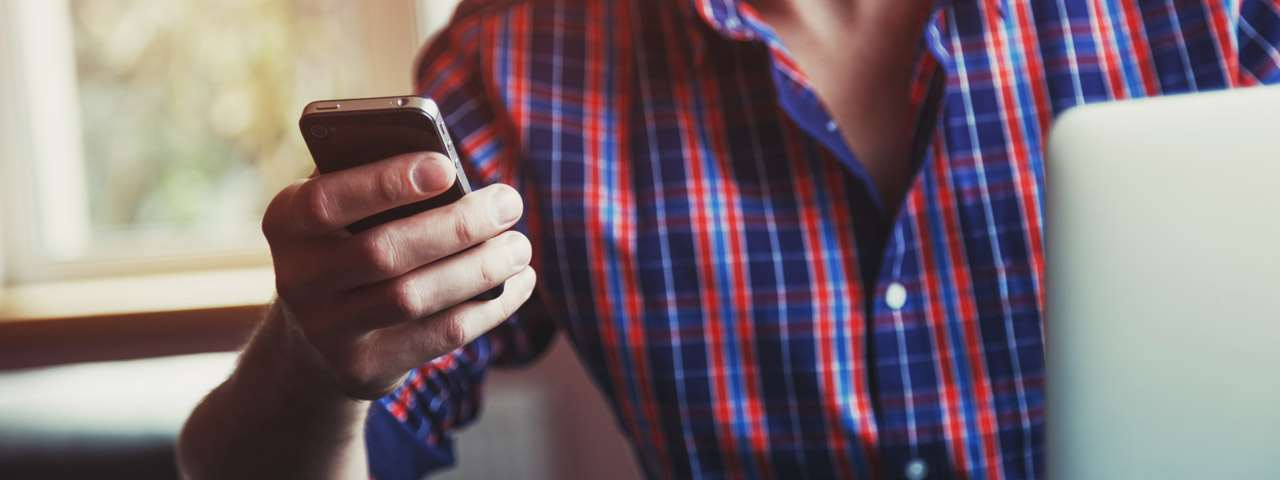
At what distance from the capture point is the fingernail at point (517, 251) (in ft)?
1.82

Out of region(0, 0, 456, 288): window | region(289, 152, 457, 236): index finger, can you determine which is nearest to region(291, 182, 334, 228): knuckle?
region(289, 152, 457, 236): index finger

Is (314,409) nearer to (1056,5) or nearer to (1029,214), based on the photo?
(1029,214)

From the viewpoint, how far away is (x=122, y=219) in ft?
6.46

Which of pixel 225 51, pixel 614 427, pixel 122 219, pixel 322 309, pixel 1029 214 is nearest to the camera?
pixel 322 309

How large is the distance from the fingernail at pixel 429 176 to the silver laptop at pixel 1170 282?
0.31m

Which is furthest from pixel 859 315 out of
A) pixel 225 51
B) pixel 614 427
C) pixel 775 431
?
pixel 225 51

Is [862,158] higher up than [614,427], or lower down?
higher up

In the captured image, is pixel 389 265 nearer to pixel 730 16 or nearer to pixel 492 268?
pixel 492 268

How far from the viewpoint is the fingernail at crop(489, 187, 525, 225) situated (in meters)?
0.53

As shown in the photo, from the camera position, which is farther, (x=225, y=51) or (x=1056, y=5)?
(x=225, y=51)

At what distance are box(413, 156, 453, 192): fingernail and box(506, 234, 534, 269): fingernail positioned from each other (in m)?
0.07

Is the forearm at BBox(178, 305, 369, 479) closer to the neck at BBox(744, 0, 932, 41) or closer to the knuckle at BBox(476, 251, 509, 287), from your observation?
the knuckle at BBox(476, 251, 509, 287)

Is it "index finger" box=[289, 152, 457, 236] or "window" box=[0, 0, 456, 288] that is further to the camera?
"window" box=[0, 0, 456, 288]

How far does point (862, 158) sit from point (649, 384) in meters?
0.29
